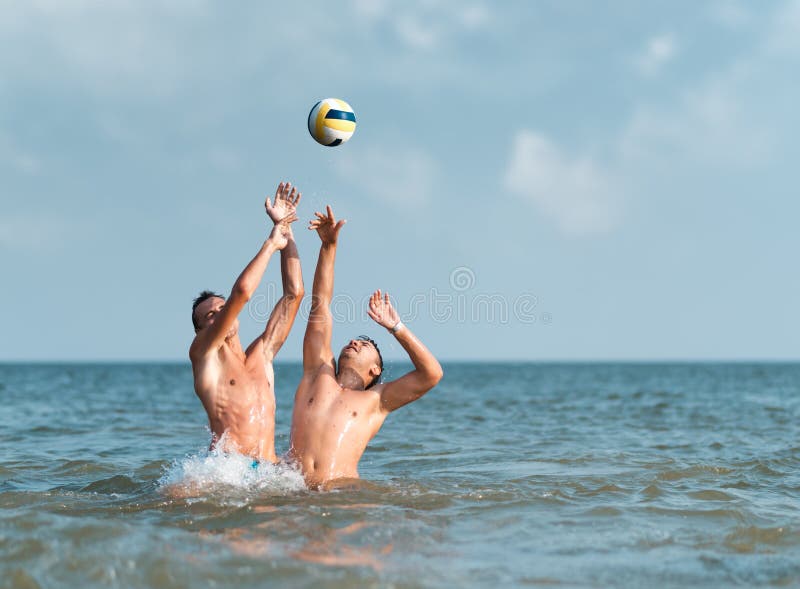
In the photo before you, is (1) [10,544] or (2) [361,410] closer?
(1) [10,544]

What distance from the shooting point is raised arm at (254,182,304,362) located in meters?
7.50

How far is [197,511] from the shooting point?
666 cm

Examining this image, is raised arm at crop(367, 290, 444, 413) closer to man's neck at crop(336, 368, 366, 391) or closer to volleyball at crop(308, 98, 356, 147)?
man's neck at crop(336, 368, 366, 391)

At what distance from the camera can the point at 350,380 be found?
7531mm

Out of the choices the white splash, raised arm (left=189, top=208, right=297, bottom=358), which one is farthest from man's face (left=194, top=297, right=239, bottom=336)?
the white splash

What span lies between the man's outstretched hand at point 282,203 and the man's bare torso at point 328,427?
4.68 ft

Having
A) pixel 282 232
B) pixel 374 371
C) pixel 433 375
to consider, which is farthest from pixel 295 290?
pixel 433 375

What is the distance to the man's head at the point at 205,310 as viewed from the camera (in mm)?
7039

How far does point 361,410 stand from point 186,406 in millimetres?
18413

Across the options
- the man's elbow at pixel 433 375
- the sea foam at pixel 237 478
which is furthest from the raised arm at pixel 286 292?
the man's elbow at pixel 433 375

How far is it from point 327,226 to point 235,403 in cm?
180

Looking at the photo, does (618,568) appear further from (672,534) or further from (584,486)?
(584,486)

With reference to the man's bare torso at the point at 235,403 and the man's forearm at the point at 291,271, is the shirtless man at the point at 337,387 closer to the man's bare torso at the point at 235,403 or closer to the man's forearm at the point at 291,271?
the man's forearm at the point at 291,271

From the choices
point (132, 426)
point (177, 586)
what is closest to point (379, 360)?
point (177, 586)
